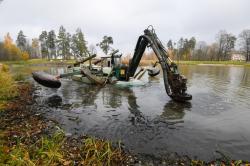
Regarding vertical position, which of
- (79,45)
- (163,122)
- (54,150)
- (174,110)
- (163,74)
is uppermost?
(79,45)

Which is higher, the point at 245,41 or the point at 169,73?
the point at 245,41

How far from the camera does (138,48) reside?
1532 cm

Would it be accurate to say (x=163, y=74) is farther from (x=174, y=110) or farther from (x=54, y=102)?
(x=54, y=102)

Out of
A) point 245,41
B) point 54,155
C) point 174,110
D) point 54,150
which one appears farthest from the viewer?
point 245,41

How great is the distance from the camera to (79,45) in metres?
76.7

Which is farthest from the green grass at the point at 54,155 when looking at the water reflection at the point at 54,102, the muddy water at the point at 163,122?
the water reflection at the point at 54,102

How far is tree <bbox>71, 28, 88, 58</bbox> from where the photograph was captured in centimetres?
7656

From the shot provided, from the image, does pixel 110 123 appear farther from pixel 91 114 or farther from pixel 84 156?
pixel 84 156

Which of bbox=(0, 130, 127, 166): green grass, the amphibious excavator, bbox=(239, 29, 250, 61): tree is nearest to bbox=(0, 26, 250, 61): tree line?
bbox=(239, 29, 250, 61): tree

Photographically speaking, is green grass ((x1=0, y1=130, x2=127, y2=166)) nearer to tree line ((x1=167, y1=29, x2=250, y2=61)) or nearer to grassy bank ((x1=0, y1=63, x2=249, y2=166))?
grassy bank ((x1=0, y1=63, x2=249, y2=166))

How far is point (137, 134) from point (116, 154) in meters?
1.94

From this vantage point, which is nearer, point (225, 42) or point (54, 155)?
point (54, 155)

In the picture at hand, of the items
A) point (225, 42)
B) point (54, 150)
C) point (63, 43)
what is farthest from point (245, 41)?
point (54, 150)

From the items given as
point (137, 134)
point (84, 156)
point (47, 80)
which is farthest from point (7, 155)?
point (47, 80)
